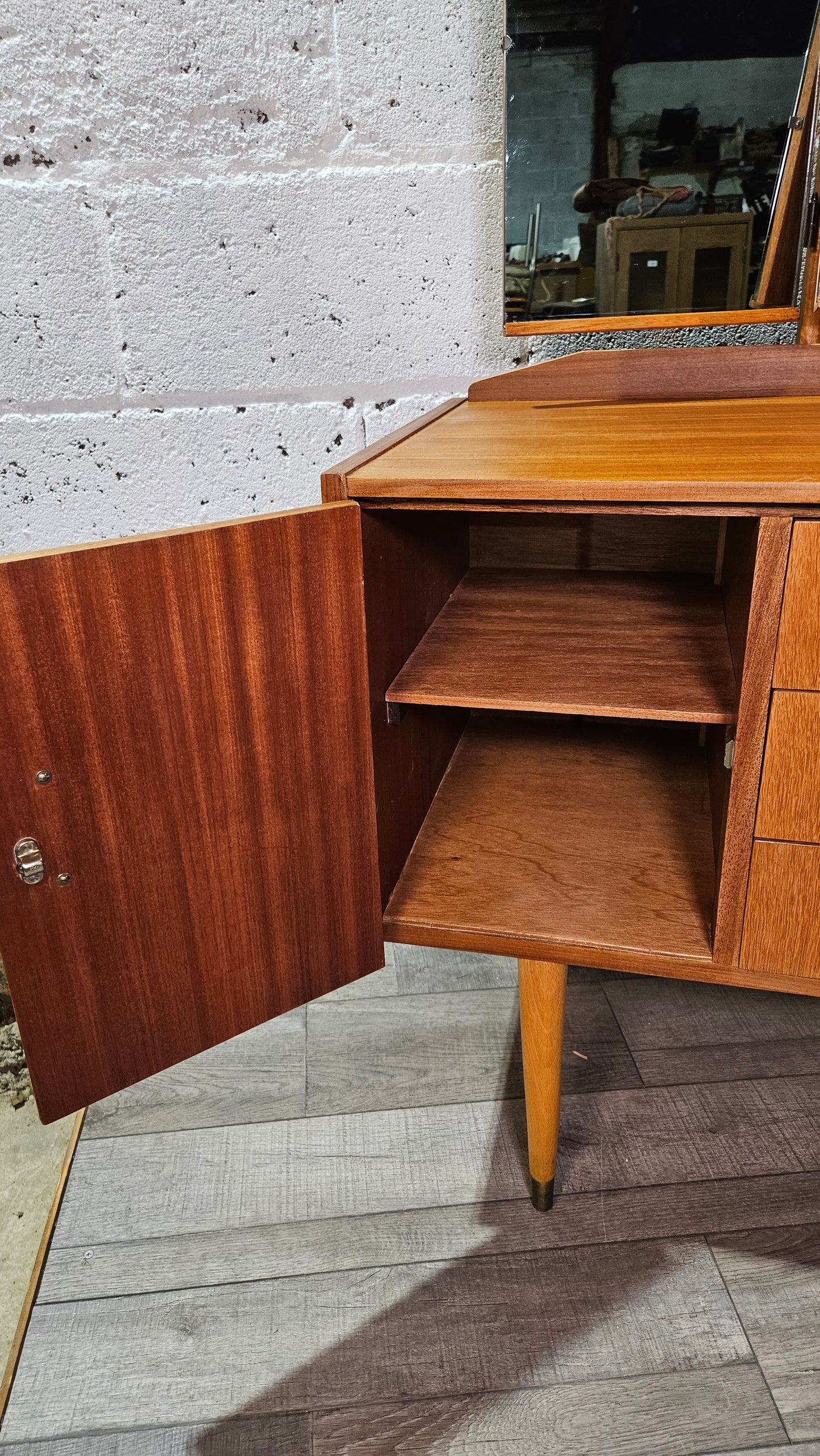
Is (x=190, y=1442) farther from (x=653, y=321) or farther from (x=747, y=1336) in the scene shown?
(x=653, y=321)

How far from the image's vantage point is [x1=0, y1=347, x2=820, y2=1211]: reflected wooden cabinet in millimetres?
595

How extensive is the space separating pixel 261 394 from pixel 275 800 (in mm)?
744

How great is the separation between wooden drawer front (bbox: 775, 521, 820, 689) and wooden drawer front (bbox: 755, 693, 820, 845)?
0.02m

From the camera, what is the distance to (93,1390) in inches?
33.5

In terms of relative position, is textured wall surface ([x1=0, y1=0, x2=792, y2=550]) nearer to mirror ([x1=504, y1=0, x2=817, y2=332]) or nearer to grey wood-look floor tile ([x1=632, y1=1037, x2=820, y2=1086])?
mirror ([x1=504, y1=0, x2=817, y2=332])

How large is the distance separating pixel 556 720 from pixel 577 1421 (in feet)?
2.49

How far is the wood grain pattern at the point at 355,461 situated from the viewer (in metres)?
0.69

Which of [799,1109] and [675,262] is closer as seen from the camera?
[675,262]

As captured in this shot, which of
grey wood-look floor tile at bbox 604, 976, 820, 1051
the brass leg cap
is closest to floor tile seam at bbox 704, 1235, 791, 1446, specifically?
the brass leg cap

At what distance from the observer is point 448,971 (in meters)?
1.38

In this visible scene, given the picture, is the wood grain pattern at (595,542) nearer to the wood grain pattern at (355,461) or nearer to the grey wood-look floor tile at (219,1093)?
the wood grain pattern at (355,461)

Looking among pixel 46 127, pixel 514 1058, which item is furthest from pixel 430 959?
pixel 46 127

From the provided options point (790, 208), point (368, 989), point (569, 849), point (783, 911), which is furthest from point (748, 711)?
point (368, 989)

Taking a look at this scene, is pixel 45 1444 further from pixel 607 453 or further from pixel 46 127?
pixel 46 127
